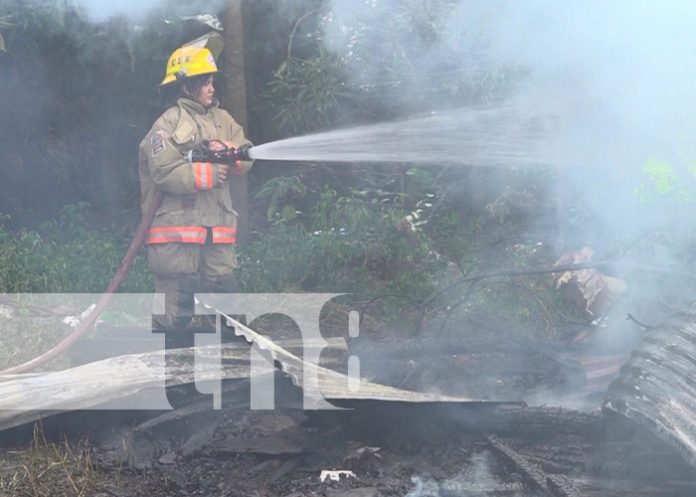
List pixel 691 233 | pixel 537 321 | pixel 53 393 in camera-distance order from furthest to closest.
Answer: pixel 537 321 < pixel 691 233 < pixel 53 393

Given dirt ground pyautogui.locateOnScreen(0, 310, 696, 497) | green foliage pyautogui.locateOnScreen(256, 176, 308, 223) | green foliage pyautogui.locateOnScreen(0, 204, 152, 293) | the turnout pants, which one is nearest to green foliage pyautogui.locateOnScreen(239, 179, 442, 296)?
green foliage pyautogui.locateOnScreen(256, 176, 308, 223)

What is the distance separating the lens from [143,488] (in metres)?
4.52

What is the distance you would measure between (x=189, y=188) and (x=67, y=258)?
2.90 meters

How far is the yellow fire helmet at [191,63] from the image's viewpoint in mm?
6629

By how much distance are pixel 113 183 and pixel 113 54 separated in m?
1.32

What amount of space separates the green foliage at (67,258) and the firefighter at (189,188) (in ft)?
5.92

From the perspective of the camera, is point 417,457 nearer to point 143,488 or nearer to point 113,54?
point 143,488

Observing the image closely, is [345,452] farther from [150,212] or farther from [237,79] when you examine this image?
[237,79]

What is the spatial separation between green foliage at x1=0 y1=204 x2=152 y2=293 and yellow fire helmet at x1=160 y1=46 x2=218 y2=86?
8.20ft

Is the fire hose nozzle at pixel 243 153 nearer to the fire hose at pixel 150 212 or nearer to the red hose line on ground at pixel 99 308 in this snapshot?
the fire hose at pixel 150 212

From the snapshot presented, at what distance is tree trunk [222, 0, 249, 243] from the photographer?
8.88 metres

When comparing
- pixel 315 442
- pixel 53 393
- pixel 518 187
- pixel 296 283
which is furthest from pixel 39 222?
pixel 315 442

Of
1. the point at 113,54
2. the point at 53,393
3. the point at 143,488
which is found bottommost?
the point at 143,488

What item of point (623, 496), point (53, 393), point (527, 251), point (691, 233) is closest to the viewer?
point (623, 496)
